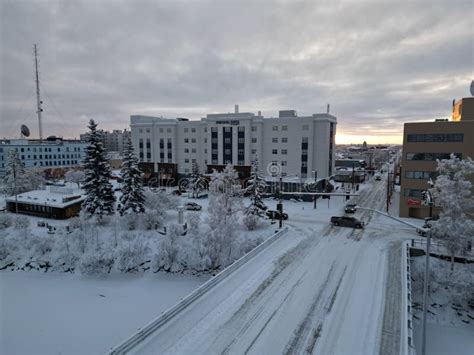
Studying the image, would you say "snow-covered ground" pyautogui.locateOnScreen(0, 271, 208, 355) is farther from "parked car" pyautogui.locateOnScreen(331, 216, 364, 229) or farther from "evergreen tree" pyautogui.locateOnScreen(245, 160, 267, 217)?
"parked car" pyautogui.locateOnScreen(331, 216, 364, 229)

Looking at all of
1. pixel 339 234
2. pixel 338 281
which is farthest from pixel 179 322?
pixel 339 234

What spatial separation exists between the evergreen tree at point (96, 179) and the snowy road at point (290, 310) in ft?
71.6

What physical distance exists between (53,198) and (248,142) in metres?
35.0

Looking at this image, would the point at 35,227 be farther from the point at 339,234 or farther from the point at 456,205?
the point at 456,205

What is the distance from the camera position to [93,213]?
34.4 m

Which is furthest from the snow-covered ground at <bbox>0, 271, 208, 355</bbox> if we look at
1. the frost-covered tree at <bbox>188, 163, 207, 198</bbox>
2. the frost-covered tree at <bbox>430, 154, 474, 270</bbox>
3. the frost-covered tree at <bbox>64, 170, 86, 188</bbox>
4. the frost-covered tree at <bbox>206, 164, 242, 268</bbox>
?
the frost-covered tree at <bbox>64, 170, 86, 188</bbox>

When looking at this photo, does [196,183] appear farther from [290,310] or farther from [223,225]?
[290,310]

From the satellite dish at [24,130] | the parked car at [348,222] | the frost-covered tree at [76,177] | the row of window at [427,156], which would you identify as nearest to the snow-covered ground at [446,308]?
the parked car at [348,222]

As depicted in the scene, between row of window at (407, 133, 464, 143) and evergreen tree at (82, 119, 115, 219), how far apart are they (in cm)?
3984

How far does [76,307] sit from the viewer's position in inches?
819

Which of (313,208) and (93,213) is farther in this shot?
(313,208)

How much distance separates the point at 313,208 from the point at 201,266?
78.7 ft

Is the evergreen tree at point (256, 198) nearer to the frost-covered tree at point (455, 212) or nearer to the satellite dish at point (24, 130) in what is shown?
the frost-covered tree at point (455, 212)

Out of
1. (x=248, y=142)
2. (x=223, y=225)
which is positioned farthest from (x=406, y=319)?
(x=248, y=142)
